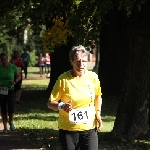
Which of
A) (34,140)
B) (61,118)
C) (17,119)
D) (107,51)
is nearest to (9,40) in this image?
(107,51)

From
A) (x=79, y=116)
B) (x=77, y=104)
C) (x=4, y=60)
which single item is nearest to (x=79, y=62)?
(x=77, y=104)

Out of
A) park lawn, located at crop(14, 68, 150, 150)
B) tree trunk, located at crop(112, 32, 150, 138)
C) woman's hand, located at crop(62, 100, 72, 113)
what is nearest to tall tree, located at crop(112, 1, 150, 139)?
tree trunk, located at crop(112, 32, 150, 138)

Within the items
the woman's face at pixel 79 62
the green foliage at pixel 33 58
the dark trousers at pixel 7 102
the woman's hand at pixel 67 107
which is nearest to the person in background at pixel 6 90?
the dark trousers at pixel 7 102

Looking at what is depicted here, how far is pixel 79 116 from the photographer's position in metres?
6.27

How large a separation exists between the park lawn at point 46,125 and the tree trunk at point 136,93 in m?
0.34

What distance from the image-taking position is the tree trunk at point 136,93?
35.1 ft

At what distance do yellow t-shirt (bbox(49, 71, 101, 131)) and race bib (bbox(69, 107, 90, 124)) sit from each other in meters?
0.04

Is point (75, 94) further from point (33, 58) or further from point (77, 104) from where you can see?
point (33, 58)

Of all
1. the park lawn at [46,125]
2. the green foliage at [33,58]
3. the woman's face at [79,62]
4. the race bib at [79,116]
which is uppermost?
the woman's face at [79,62]

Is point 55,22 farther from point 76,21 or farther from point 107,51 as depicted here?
point 76,21

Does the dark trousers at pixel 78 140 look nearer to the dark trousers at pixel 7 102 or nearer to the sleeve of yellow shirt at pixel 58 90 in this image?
the sleeve of yellow shirt at pixel 58 90

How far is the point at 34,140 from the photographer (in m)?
11.2

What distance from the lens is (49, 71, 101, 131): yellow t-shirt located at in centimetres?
637

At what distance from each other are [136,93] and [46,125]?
3696 mm
